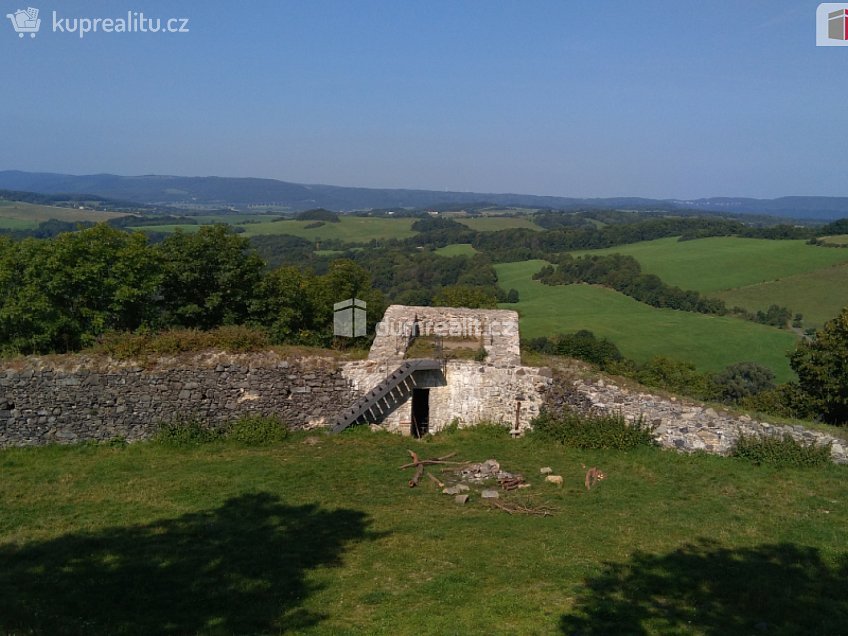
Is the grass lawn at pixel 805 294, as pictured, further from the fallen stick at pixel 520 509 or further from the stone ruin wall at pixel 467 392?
the fallen stick at pixel 520 509

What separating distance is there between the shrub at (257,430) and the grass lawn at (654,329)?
114ft

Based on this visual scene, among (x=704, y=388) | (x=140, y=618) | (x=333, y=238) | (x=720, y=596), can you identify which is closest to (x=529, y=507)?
(x=720, y=596)

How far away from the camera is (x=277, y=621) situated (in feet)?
21.0

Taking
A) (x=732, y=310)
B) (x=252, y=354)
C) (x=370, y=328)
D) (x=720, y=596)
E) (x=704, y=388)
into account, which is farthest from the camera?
(x=732, y=310)

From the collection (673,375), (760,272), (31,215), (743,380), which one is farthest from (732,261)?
(31,215)

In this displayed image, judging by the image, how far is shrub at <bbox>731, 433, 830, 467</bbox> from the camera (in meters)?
12.4

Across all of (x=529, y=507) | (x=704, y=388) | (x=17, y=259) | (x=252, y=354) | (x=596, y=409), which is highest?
(x=17, y=259)

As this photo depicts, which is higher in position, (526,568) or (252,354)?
(252,354)

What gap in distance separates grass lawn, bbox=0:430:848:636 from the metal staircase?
1.23 meters

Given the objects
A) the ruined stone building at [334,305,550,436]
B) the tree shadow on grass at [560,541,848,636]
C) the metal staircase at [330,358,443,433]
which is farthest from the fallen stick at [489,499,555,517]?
the metal staircase at [330,358,443,433]

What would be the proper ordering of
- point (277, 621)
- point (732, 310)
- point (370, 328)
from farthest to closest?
point (732, 310) → point (370, 328) → point (277, 621)

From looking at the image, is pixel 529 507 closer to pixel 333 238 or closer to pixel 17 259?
pixel 17 259

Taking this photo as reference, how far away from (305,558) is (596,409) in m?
8.17

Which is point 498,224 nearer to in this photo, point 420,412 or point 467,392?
point 420,412
